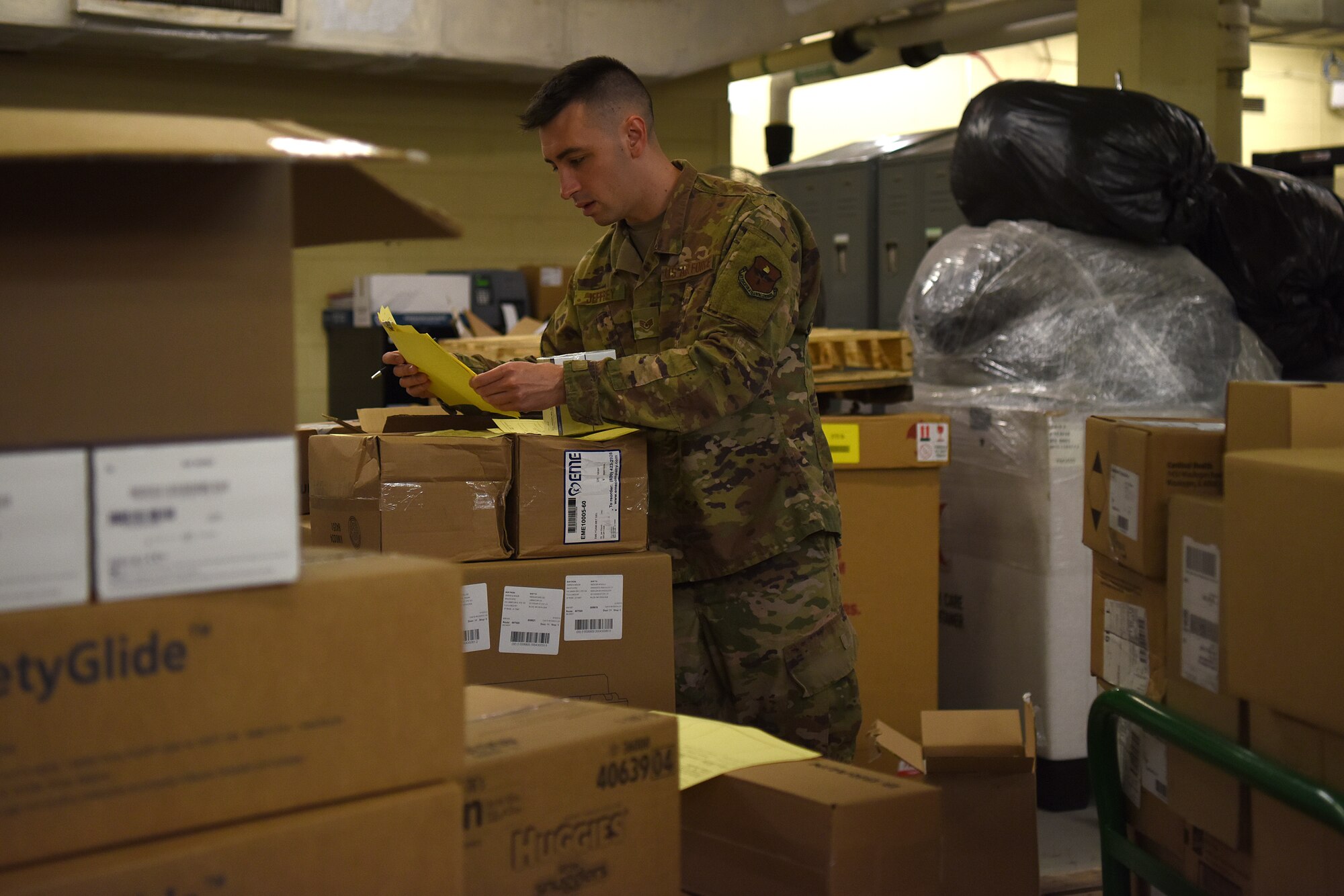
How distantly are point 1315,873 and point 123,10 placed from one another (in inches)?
190

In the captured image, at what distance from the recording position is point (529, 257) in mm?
6559

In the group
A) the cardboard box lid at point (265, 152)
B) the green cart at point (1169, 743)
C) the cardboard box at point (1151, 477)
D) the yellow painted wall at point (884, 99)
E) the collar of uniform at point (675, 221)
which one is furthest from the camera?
the yellow painted wall at point (884, 99)

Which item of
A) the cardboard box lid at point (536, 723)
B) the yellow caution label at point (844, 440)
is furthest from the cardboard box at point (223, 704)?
the yellow caution label at point (844, 440)

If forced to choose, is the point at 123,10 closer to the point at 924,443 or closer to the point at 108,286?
the point at 924,443

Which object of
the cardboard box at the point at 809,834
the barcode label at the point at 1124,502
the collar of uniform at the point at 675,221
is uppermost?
the collar of uniform at the point at 675,221

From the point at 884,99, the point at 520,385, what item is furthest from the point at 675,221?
the point at 884,99

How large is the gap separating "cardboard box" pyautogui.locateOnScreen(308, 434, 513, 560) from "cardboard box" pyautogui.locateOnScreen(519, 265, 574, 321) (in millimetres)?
4235

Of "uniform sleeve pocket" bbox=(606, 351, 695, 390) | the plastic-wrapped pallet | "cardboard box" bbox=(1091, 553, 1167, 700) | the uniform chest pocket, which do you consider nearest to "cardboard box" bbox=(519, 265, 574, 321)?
the plastic-wrapped pallet

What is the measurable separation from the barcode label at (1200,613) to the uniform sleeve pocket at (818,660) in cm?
70

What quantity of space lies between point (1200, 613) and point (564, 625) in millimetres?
849

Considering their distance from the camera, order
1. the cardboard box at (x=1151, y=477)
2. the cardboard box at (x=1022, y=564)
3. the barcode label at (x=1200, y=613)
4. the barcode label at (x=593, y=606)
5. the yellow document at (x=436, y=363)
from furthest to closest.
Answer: the cardboard box at (x=1022, y=564)
the barcode label at (x=593, y=606)
the yellow document at (x=436, y=363)
the cardboard box at (x=1151, y=477)
the barcode label at (x=1200, y=613)

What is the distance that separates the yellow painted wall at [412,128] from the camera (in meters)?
5.42

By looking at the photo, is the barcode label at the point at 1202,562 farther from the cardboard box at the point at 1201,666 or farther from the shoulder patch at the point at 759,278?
the shoulder patch at the point at 759,278

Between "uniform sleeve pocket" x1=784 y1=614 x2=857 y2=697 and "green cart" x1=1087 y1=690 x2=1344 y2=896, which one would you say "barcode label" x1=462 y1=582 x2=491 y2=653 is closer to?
"uniform sleeve pocket" x1=784 y1=614 x2=857 y2=697
